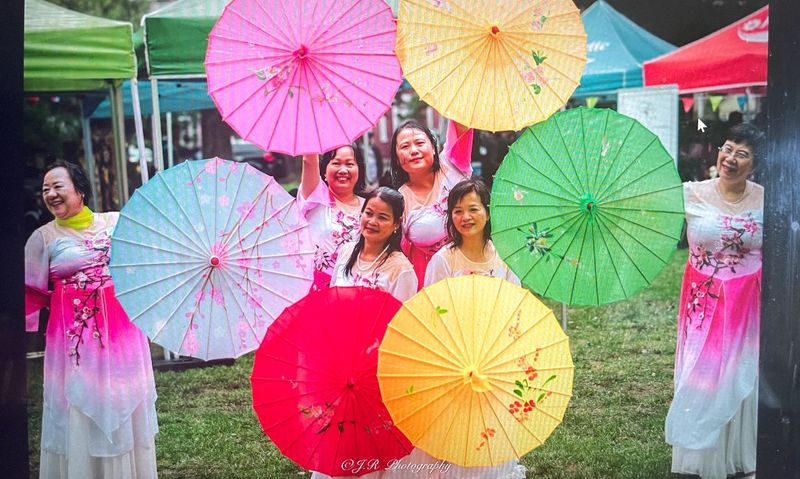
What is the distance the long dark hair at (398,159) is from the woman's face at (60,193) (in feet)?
4.67

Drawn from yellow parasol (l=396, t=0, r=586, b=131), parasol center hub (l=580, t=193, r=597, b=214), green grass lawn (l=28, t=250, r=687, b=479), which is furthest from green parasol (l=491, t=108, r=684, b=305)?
green grass lawn (l=28, t=250, r=687, b=479)

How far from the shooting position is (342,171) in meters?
4.11

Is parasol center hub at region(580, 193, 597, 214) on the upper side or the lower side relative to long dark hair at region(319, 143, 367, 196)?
lower

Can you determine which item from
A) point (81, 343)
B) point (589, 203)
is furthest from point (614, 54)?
point (81, 343)

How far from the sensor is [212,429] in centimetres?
496

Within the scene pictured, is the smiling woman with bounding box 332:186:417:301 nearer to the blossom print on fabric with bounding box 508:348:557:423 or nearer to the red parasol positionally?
the red parasol

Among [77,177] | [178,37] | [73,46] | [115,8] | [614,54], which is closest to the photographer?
[77,177]

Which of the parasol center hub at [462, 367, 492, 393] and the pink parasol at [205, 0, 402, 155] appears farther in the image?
the pink parasol at [205, 0, 402, 155]

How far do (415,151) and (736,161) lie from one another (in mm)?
1442

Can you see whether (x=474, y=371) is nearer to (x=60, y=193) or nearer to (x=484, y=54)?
(x=484, y=54)

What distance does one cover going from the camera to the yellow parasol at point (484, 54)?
356 centimetres

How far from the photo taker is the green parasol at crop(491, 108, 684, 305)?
137 inches

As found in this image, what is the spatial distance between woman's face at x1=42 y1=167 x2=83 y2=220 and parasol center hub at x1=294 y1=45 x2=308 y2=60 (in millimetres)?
1151

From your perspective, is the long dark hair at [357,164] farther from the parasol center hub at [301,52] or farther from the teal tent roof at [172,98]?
the teal tent roof at [172,98]
